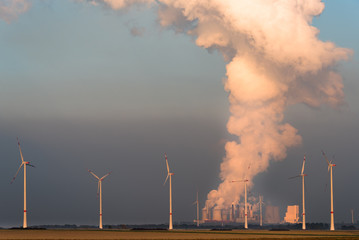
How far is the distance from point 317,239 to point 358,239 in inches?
395

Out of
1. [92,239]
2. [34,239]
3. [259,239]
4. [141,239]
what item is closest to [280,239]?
[259,239]

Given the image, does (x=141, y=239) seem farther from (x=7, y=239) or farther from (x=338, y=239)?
(x=338, y=239)

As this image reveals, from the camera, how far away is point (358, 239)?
158500 mm

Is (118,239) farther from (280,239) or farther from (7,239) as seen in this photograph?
(280,239)

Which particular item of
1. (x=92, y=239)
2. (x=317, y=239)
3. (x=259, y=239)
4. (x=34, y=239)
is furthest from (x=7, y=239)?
(x=317, y=239)

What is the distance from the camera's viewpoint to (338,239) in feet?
526

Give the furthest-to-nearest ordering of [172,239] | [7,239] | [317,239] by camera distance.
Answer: [317,239] → [172,239] → [7,239]

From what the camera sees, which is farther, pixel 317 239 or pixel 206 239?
pixel 317 239

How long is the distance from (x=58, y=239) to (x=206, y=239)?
34.0 m

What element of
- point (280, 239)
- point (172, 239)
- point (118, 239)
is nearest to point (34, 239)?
point (118, 239)

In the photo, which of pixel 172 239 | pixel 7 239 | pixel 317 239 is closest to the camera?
pixel 7 239

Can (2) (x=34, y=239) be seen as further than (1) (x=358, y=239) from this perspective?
No

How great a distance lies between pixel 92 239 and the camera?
14612 centimetres

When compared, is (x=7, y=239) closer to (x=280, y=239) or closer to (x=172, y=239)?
(x=172, y=239)
